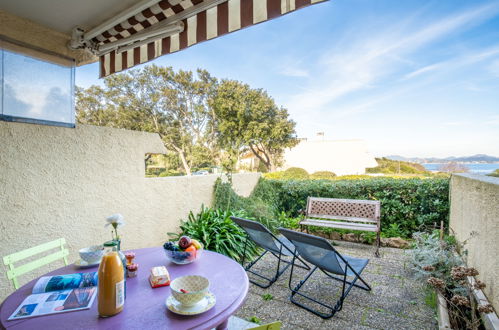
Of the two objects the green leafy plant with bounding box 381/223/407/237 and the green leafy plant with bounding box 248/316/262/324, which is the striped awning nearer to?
the green leafy plant with bounding box 248/316/262/324

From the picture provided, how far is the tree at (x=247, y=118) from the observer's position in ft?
58.0

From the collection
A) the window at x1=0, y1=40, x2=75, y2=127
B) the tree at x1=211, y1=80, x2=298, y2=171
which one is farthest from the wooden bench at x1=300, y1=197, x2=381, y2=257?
the tree at x1=211, y1=80, x2=298, y2=171

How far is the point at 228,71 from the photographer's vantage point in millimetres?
18797

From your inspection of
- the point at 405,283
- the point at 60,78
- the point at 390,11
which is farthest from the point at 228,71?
the point at 405,283

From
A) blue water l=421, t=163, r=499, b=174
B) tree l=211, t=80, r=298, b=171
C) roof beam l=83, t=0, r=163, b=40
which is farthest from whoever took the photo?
tree l=211, t=80, r=298, b=171

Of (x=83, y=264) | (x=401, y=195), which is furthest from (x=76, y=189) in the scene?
(x=401, y=195)

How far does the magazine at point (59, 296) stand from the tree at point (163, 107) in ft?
58.1

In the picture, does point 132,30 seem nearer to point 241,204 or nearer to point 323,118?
point 241,204

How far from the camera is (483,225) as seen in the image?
2.79 metres

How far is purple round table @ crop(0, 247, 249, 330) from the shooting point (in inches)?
46.5

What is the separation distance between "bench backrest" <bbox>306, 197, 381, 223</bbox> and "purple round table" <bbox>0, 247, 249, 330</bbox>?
4.07m

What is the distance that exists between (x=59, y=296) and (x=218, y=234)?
280 centimetres

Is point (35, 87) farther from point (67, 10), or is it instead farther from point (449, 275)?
point (449, 275)

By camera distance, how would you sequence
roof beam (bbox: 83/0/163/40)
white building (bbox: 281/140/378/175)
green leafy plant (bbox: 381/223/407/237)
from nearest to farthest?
roof beam (bbox: 83/0/163/40) < green leafy plant (bbox: 381/223/407/237) < white building (bbox: 281/140/378/175)
